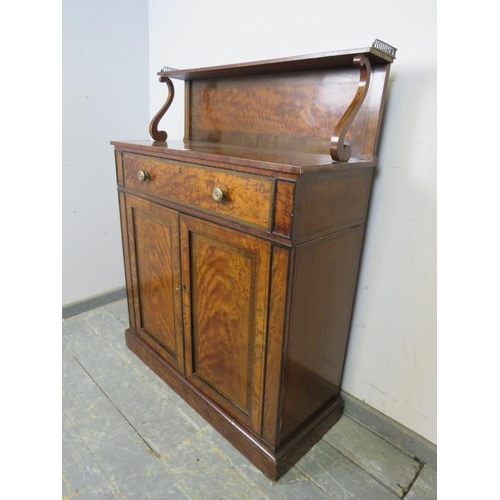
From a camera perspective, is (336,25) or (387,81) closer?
(387,81)

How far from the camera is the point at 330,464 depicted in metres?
1.20

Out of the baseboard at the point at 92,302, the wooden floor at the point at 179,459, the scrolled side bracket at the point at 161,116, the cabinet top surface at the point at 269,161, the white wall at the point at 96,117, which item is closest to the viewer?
the cabinet top surface at the point at 269,161

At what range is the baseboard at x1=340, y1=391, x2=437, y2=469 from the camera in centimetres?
121

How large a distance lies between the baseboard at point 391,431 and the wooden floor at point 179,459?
24 millimetres

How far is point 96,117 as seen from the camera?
1.82m

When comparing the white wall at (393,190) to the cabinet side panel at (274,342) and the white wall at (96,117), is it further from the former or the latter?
the white wall at (96,117)

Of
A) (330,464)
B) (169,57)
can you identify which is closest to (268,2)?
(169,57)

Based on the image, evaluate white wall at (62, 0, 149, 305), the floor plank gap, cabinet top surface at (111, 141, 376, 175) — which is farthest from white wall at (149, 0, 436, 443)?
the floor plank gap

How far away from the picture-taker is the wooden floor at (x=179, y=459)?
1.10 metres

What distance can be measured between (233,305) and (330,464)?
25.7 inches

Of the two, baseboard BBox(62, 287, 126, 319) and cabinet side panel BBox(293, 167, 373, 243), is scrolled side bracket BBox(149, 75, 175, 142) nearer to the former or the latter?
cabinet side panel BBox(293, 167, 373, 243)

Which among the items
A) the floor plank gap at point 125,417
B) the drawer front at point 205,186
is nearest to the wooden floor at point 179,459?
the floor plank gap at point 125,417
